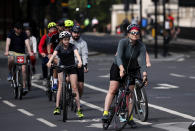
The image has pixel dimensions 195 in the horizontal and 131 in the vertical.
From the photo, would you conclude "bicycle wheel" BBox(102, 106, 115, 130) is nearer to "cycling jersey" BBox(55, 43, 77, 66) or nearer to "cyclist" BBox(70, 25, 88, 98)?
"cycling jersey" BBox(55, 43, 77, 66)

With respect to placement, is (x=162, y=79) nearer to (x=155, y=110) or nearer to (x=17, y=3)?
(x=155, y=110)

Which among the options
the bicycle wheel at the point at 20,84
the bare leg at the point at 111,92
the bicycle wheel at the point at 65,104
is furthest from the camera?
the bicycle wheel at the point at 20,84

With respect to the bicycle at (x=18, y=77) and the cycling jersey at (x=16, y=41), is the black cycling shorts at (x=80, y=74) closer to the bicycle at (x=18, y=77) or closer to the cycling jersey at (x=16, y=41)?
the bicycle at (x=18, y=77)

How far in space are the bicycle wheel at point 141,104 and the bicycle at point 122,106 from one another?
0.78 feet

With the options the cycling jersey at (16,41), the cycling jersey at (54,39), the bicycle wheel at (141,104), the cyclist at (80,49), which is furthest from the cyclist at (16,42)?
the bicycle wheel at (141,104)

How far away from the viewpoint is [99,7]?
317 ft

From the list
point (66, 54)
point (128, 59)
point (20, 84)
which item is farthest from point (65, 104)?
point (20, 84)

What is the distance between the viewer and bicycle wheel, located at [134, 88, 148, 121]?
11586 mm

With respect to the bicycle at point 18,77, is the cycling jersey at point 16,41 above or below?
above

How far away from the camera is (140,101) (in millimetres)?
11727

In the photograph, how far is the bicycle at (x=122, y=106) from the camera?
36.8 ft

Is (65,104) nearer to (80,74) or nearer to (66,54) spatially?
(66,54)

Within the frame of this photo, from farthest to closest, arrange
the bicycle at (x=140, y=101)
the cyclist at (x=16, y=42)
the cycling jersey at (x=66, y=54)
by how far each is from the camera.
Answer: the cyclist at (x=16, y=42) < the cycling jersey at (x=66, y=54) < the bicycle at (x=140, y=101)

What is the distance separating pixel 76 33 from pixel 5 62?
51.1 ft
